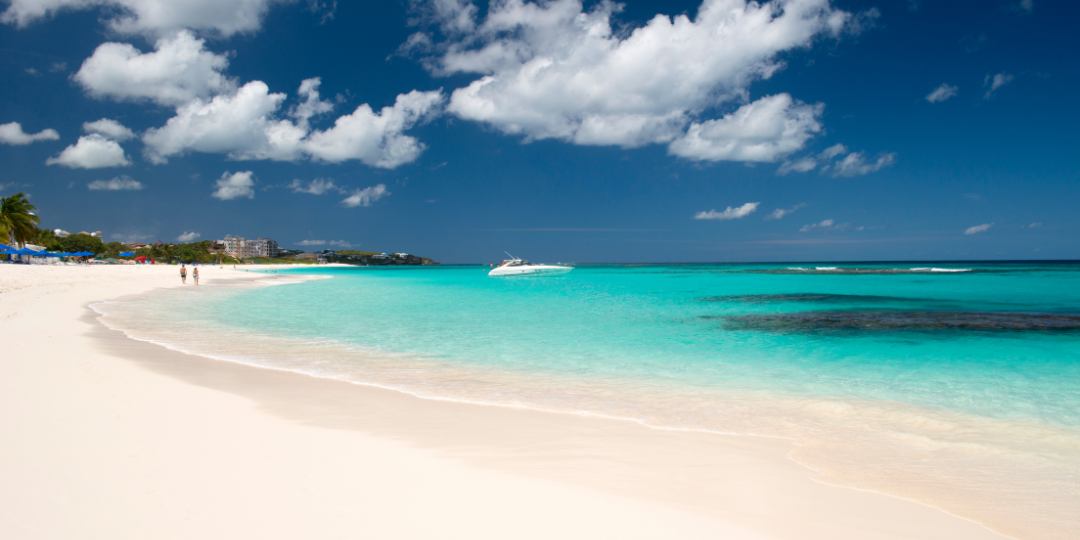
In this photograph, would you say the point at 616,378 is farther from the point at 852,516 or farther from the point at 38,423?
the point at 38,423

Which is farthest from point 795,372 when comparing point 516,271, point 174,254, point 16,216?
point 174,254

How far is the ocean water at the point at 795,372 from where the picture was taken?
527 cm

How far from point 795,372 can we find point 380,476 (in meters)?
9.03

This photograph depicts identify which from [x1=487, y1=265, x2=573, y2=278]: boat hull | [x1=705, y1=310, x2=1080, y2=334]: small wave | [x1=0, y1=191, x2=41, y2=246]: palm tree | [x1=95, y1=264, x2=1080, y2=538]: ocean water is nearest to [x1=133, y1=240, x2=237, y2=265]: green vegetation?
[x1=0, y1=191, x2=41, y2=246]: palm tree

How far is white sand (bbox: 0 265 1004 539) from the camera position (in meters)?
3.62

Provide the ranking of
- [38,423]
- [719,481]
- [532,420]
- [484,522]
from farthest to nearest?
1. [532,420]
2. [38,423]
3. [719,481]
4. [484,522]

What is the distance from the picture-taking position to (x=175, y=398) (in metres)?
6.96

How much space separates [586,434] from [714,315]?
1741 cm

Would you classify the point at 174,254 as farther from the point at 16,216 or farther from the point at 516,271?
the point at 516,271

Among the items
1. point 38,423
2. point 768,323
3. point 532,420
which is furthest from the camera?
point 768,323

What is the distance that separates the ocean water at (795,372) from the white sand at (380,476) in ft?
2.79

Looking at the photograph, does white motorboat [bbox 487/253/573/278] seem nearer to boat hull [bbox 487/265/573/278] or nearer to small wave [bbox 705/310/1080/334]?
boat hull [bbox 487/265/573/278]

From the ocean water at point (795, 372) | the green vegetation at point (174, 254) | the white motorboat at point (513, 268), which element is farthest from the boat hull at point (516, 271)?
the green vegetation at point (174, 254)

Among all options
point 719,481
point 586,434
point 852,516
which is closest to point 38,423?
point 586,434
